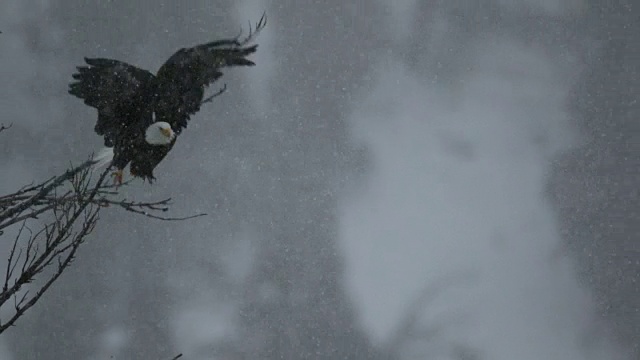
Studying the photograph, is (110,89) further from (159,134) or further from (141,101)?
(159,134)

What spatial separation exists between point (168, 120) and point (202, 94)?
499 millimetres

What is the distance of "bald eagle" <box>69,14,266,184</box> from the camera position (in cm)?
560

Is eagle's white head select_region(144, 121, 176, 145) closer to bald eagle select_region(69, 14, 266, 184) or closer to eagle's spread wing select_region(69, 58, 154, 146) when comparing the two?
bald eagle select_region(69, 14, 266, 184)

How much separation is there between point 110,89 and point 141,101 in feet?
1.04

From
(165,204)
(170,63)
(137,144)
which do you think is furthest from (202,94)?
(165,204)

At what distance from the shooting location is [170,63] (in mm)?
5508

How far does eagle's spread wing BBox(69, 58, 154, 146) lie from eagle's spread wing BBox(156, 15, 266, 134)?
230 mm

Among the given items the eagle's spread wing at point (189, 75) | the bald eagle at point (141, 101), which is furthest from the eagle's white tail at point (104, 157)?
the eagle's spread wing at point (189, 75)

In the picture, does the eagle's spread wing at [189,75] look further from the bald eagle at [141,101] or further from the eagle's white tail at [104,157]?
the eagle's white tail at [104,157]

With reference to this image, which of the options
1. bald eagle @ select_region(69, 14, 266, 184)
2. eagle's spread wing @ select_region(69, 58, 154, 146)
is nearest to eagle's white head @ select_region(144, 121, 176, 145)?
bald eagle @ select_region(69, 14, 266, 184)

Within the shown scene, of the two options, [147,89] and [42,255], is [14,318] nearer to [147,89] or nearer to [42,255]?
[42,255]

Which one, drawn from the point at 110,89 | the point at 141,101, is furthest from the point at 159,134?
the point at 110,89

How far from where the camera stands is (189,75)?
559 cm

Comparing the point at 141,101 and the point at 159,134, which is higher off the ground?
the point at 141,101
